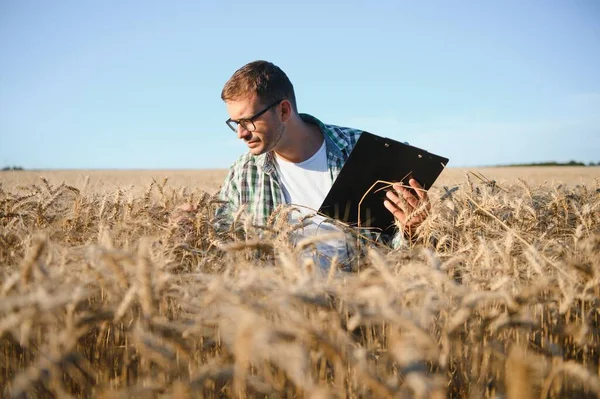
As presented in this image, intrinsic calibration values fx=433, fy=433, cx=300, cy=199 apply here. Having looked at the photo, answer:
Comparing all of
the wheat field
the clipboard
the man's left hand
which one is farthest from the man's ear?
the wheat field

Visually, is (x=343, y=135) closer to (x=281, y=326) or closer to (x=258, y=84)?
(x=258, y=84)

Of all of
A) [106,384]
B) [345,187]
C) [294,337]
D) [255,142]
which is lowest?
[106,384]

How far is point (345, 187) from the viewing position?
2.54 metres

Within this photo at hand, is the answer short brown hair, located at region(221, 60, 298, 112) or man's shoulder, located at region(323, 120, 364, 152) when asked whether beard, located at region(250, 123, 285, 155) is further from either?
man's shoulder, located at region(323, 120, 364, 152)

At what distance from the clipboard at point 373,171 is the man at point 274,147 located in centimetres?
60

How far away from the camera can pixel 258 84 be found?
126 inches

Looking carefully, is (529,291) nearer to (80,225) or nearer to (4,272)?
(4,272)

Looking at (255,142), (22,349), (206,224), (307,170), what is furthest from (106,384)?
(307,170)

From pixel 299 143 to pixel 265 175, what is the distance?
14.7 inches

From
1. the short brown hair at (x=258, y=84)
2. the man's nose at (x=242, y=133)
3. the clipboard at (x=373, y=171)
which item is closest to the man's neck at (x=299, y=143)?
the short brown hair at (x=258, y=84)

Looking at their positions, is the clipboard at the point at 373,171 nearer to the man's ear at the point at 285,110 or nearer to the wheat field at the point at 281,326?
the wheat field at the point at 281,326

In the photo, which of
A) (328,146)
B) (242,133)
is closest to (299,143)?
(328,146)

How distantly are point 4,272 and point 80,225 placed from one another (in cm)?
108

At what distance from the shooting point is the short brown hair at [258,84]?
320 cm
